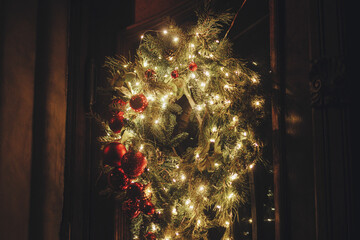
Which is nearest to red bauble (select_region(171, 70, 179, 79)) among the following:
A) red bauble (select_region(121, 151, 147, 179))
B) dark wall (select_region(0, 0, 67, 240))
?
red bauble (select_region(121, 151, 147, 179))

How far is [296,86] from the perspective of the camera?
43.1 inches

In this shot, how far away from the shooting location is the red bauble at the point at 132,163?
1.01 metres

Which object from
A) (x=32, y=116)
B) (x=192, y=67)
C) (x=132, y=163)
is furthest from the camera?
(x=32, y=116)

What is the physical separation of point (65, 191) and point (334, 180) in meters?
1.26

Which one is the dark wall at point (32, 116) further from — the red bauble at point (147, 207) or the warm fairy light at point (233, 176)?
the warm fairy light at point (233, 176)

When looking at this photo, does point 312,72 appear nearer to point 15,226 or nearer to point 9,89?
point 9,89

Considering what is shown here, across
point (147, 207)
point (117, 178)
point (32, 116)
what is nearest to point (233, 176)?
point (147, 207)

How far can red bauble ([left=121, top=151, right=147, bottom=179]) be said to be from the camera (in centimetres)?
101

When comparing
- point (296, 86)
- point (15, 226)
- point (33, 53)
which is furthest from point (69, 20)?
point (296, 86)

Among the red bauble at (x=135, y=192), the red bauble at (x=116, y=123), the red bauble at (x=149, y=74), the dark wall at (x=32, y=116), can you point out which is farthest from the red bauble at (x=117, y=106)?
the dark wall at (x=32, y=116)

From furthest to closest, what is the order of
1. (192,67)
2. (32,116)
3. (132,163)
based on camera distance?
(32,116) → (192,67) → (132,163)

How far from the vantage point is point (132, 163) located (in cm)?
101

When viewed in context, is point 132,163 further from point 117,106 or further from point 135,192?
point 117,106

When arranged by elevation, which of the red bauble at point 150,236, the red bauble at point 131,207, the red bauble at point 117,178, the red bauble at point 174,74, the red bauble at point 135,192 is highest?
the red bauble at point 174,74
